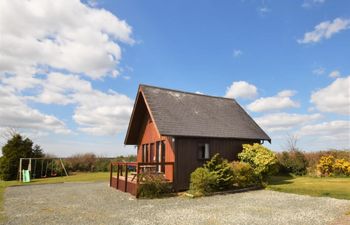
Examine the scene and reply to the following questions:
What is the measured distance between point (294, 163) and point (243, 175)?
9.46 metres

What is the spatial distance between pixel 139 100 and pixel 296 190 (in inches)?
459

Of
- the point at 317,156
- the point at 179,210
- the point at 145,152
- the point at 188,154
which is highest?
the point at 145,152

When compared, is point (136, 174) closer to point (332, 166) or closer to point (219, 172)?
point (219, 172)

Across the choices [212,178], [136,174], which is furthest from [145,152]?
[212,178]

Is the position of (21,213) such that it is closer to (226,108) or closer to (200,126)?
(200,126)

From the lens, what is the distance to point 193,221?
9.77 metres

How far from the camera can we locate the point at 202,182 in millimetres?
15602

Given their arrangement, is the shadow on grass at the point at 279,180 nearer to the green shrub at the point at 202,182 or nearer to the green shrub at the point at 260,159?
the green shrub at the point at 260,159

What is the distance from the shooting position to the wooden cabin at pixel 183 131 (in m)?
17.4

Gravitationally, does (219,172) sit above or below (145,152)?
below

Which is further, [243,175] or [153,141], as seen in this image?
[153,141]

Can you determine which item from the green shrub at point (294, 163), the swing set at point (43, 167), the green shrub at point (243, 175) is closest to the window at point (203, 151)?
the green shrub at point (243, 175)

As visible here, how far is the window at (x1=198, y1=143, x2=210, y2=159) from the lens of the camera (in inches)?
726

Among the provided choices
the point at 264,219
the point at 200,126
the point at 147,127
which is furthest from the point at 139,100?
the point at 264,219
